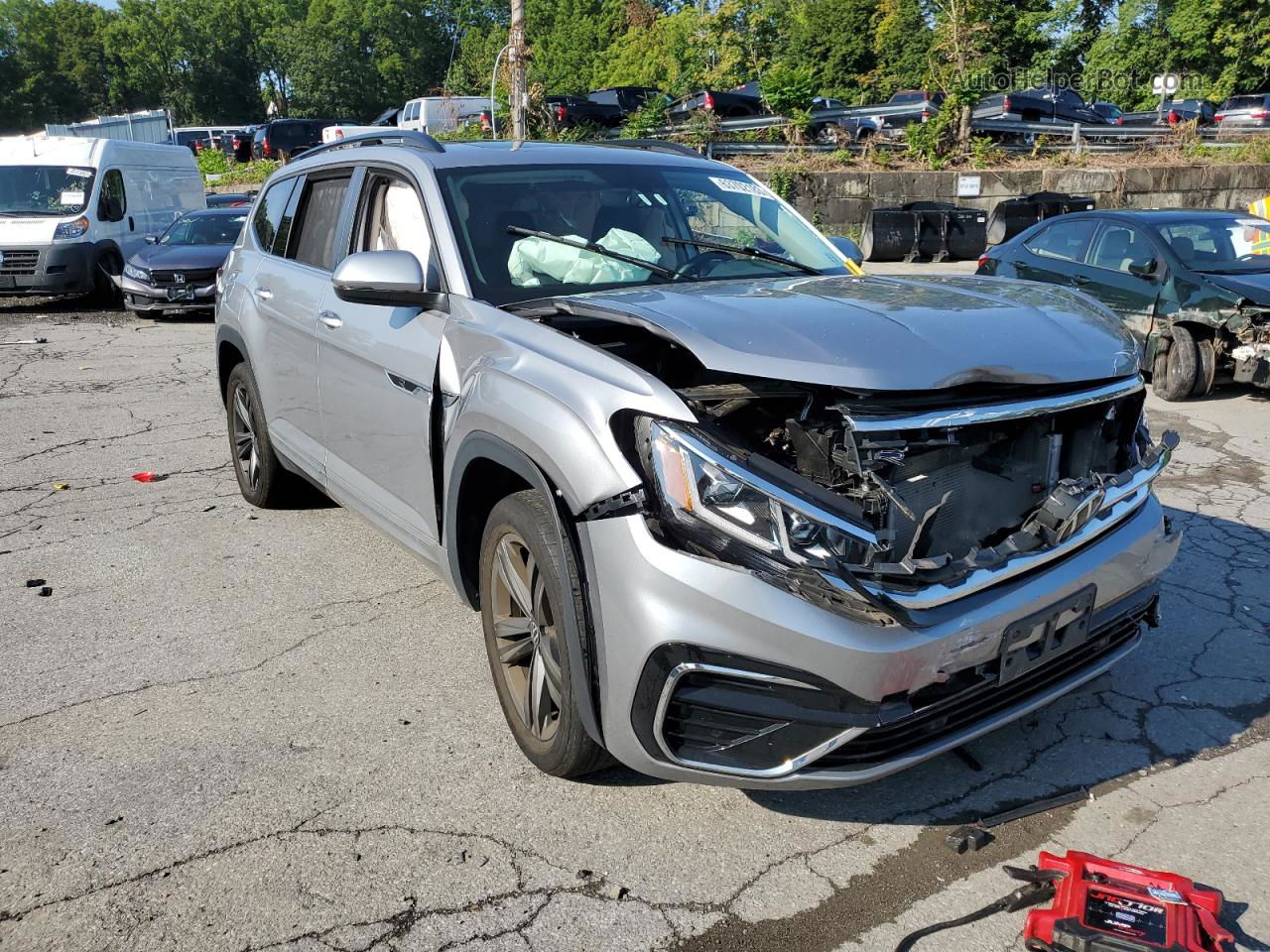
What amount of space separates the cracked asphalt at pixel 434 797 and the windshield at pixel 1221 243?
15.2ft

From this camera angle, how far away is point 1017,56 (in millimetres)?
45094

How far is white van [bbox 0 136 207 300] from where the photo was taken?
50.9ft

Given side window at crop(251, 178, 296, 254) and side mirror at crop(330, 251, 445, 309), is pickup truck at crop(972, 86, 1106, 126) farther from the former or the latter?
side mirror at crop(330, 251, 445, 309)

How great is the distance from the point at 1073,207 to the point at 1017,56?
30.8 m

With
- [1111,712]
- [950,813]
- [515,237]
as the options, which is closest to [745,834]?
[950,813]

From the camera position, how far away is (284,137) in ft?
130

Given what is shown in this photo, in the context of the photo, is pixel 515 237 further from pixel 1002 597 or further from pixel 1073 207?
pixel 1073 207

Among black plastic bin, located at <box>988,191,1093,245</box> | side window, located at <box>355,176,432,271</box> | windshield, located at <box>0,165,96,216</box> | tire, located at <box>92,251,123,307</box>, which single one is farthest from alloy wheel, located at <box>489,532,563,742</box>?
black plastic bin, located at <box>988,191,1093,245</box>

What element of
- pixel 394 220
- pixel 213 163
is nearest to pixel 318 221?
pixel 394 220

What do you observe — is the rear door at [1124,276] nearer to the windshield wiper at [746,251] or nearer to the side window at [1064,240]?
the side window at [1064,240]

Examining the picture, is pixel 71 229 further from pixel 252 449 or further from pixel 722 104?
pixel 722 104

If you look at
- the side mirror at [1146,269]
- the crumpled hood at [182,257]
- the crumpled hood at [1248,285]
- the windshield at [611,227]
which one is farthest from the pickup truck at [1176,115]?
the windshield at [611,227]

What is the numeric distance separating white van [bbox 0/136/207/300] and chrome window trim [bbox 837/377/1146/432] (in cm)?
1613

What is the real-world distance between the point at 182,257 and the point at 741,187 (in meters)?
12.7
